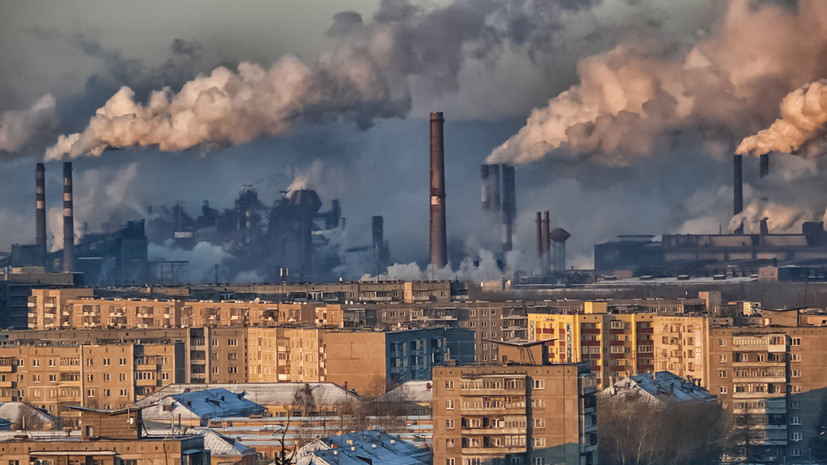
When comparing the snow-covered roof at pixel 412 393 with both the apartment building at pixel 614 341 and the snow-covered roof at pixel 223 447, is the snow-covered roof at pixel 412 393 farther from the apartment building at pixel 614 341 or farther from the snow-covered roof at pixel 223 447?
the snow-covered roof at pixel 223 447

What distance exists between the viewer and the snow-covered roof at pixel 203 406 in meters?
34.3

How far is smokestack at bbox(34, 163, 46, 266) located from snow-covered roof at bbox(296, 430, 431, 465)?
62059mm

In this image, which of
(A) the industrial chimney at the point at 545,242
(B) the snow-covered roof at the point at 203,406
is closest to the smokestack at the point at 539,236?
(A) the industrial chimney at the point at 545,242

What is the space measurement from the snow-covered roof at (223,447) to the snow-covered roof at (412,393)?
31.4ft

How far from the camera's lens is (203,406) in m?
→ 35.5

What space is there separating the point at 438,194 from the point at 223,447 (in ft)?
174

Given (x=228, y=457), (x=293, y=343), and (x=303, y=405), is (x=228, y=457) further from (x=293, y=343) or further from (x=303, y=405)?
(x=293, y=343)

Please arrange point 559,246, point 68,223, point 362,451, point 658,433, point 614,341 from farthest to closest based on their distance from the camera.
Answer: point 559,246 → point 68,223 → point 614,341 → point 658,433 → point 362,451

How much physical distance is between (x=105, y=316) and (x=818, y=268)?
3602 centimetres

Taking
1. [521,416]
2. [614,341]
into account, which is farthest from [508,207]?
[521,416]

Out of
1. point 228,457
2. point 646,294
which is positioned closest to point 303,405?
point 228,457

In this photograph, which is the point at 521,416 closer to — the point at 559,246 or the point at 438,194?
the point at 438,194

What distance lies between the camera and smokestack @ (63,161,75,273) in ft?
288

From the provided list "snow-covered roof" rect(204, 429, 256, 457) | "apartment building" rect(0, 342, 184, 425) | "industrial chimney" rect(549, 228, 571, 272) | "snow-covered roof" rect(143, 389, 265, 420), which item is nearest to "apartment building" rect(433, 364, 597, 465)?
"snow-covered roof" rect(204, 429, 256, 457)
